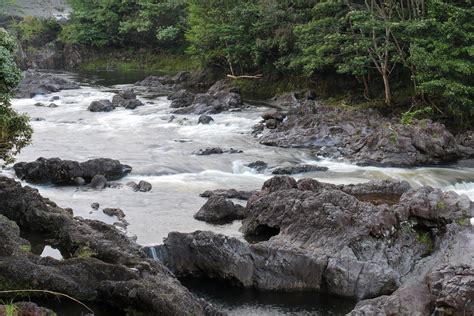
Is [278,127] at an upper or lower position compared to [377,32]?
lower

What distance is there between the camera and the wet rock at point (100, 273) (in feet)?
41.9

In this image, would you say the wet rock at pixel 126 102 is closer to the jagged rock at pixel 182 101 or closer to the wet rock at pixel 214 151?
the jagged rock at pixel 182 101

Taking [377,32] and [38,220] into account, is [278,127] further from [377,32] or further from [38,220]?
[38,220]

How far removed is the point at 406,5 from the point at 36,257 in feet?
101

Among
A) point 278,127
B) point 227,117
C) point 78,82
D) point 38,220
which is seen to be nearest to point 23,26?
point 78,82

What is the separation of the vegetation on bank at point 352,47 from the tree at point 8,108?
2079 cm

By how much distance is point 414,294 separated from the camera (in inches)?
515

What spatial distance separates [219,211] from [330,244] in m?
4.64

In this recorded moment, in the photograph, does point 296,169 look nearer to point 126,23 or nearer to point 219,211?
point 219,211

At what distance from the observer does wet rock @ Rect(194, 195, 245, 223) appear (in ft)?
65.7

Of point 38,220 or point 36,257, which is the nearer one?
point 36,257

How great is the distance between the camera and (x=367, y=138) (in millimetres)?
29328

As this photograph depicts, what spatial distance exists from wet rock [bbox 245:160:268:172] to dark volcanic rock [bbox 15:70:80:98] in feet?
102

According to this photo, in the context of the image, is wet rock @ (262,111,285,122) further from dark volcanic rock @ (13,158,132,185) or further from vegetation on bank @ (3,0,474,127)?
dark volcanic rock @ (13,158,132,185)
